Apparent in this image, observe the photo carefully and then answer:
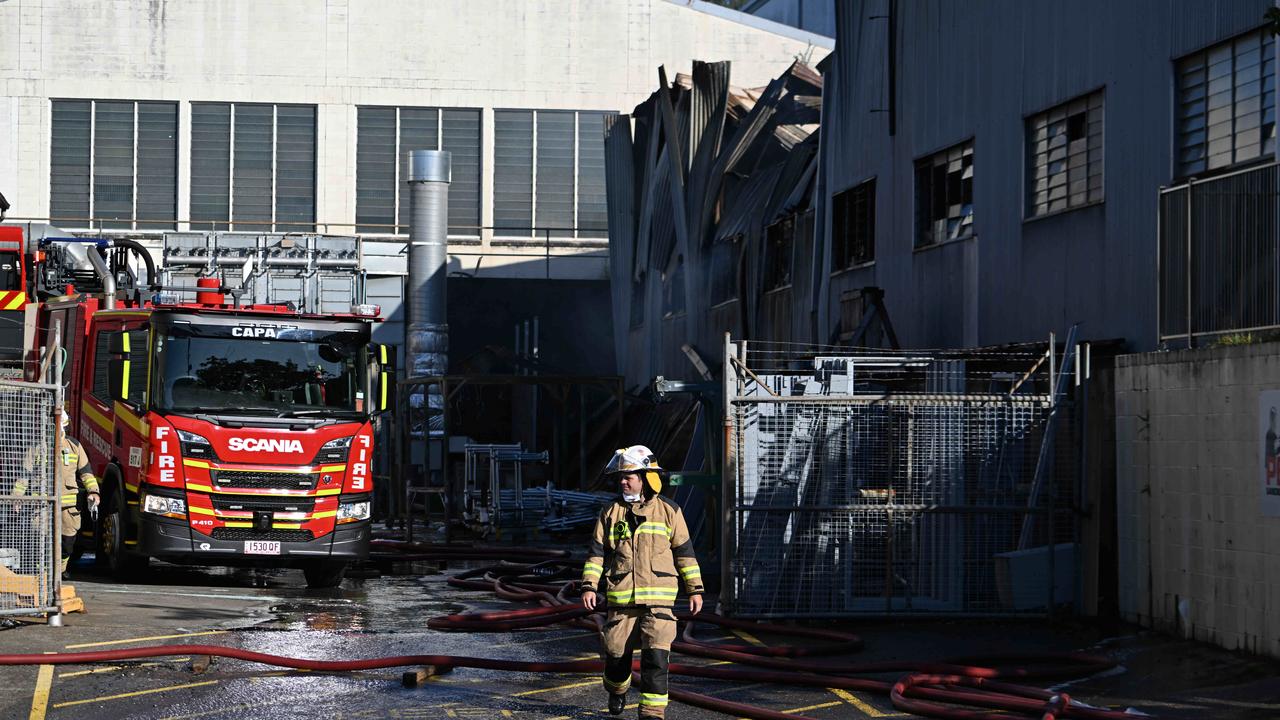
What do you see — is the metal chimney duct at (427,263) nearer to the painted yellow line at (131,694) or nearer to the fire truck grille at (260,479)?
the fire truck grille at (260,479)

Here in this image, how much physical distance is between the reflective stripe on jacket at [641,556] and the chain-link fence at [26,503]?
5.67m

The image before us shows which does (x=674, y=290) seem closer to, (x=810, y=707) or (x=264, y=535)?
(x=264, y=535)

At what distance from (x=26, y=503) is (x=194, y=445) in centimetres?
364

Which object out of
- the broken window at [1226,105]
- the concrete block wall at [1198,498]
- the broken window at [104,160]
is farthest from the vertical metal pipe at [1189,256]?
the broken window at [104,160]

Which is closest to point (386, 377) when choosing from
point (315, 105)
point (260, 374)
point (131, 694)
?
point (260, 374)

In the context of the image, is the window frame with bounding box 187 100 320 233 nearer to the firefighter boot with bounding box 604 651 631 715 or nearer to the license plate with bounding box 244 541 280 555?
the license plate with bounding box 244 541 280 555

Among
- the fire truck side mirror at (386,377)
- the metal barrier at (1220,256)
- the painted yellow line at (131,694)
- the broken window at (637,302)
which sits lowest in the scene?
the painted yellow line at (131,694)

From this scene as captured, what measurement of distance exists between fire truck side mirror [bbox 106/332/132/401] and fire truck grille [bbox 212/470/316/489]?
125 centimetres

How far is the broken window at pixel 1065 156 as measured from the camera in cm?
1727

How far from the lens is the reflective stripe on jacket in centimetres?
984

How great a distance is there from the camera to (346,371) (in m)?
17.9

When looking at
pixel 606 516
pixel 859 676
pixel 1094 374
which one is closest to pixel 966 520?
pixel 1094 374

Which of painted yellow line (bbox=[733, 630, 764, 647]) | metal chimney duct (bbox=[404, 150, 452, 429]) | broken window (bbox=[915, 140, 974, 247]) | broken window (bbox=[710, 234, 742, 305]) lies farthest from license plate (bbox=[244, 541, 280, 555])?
metal chimney duct (bbox=[404, 150, 452, 429])

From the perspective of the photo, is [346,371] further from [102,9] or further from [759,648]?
[102,9]
